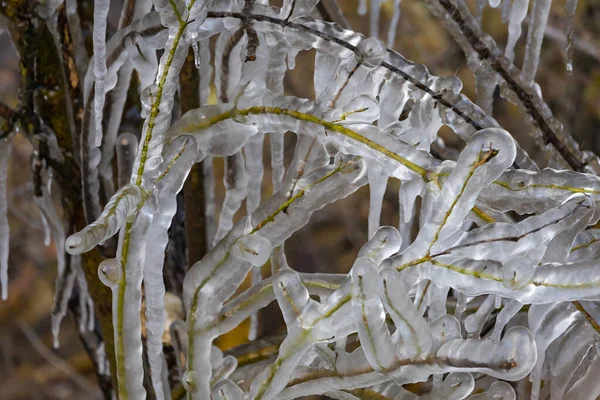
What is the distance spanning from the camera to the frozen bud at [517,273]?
304 mm

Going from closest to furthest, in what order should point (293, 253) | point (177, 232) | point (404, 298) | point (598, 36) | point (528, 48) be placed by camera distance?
point (404, 298), point (528, 48), point (177, 232), point (598, 36), point (293, 253)

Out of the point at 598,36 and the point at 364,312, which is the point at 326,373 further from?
the point at 598,36

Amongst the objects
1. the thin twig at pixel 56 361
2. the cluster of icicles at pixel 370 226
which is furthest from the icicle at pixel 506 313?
the thin twig at pixel 56 361

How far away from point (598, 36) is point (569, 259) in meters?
1.63

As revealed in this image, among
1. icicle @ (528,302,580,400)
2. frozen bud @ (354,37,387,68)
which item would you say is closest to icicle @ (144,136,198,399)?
frozen bud @ (354,37,387,68)

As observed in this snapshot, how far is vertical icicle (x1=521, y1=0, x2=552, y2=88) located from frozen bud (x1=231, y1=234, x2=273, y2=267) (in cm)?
22

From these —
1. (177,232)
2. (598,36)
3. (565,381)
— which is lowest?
(565,381)

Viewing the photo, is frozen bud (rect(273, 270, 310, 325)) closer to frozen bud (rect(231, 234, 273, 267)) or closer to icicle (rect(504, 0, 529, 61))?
frozen bud (rect(231, 234, 273, 267))

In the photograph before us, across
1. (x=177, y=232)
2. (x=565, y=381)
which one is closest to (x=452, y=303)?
(x=565, y=381)

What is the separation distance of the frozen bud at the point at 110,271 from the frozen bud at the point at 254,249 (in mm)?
64

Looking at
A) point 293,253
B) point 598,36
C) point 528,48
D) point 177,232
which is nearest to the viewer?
point 528,48

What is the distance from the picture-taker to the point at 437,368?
1.05ft

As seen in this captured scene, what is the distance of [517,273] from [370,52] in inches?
5.3

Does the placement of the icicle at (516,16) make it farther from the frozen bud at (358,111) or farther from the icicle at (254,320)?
the icicle at (254,320)
